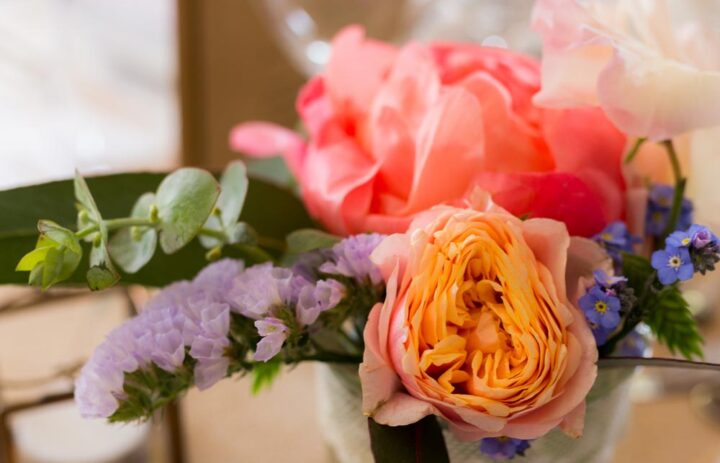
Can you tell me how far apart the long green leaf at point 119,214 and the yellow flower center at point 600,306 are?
0.14 meters

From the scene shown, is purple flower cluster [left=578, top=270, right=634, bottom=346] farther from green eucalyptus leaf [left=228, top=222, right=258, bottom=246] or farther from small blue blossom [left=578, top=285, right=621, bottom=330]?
green eucalyptus leaf [left=228, top=222, right=258, bottom=246]

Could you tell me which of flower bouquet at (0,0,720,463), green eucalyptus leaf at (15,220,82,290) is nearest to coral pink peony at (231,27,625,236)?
flower bouquet at (0,0,720,463)

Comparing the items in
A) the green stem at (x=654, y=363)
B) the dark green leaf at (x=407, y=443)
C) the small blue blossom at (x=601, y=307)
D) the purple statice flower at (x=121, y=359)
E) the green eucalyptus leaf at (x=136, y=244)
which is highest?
the small blue blossom at (x=601, y=307)

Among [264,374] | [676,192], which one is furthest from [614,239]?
[264,374]

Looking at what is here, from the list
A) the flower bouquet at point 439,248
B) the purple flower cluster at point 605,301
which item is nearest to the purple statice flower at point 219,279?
the flower bouquet at point 439,248

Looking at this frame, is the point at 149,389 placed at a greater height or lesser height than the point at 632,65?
lesser

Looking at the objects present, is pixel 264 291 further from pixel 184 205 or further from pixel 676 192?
pixel 676 192

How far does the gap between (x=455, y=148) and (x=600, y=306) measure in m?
0.08

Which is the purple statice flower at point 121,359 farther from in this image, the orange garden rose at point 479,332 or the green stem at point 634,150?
the green stem at point 634,150

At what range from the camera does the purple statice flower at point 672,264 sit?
0.26 m

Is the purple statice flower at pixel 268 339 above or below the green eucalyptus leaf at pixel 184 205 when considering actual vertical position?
below

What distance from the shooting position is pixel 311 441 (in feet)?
1.75

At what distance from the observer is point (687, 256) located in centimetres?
26

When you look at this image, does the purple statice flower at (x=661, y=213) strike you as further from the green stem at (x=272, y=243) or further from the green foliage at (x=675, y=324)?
the green stem at (x=272, y=243)
